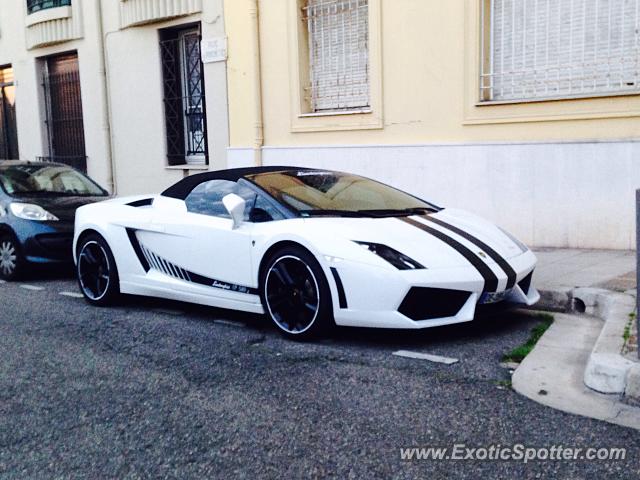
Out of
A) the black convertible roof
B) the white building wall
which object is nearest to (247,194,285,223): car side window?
the black convertible roof

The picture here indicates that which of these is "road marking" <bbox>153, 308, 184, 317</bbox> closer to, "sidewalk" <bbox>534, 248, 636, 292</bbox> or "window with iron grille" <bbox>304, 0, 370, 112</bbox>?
"sidewalk" <bbox>534, 248, 636, 292</bbox>

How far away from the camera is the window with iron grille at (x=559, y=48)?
8.60 metres

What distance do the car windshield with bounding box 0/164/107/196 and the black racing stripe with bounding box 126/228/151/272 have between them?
313 cm

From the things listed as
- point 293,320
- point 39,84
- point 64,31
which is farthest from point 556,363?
point 39,84

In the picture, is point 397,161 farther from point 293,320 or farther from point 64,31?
point 64,31

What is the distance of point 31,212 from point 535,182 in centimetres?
594

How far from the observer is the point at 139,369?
510 cm

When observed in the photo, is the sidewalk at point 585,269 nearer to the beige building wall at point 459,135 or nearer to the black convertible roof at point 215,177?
the beige building wall at point 459,135

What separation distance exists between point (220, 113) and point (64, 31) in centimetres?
510

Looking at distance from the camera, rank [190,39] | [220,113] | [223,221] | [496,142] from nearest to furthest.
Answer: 1. [223,221]
2. [496,142]
3. [220,113]
4. [190,39]

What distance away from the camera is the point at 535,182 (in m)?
9.23

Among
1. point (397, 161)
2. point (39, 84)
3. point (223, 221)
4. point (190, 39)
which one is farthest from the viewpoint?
point (39, 84)

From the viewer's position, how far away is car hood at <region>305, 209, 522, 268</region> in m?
5.36

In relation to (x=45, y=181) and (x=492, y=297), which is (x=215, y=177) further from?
(x=45, y=181)
